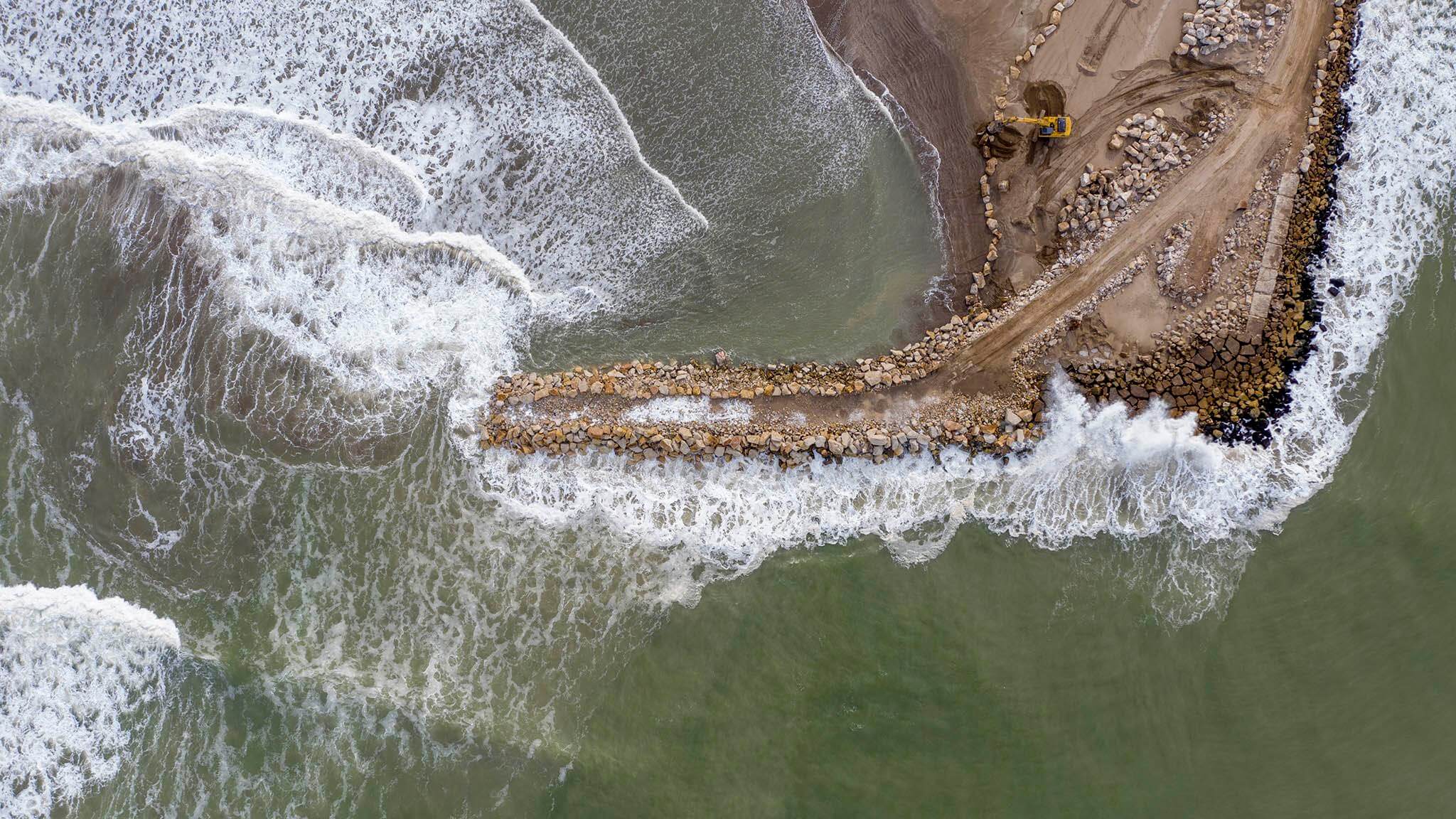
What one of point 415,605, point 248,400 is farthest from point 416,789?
point 248,400

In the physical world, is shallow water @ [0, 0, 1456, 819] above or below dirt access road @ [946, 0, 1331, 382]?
below

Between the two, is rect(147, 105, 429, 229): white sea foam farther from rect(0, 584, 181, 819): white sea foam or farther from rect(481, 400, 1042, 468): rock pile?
rect(0, 584, 181, 819): white sea foam

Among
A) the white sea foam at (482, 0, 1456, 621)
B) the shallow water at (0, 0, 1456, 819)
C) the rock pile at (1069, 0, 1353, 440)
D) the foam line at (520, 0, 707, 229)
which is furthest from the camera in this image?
the foam line at (520, 0, 707, 229)

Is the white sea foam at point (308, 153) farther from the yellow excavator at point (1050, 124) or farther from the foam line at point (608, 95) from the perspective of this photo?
the yellow excavator at point (1050, 124)

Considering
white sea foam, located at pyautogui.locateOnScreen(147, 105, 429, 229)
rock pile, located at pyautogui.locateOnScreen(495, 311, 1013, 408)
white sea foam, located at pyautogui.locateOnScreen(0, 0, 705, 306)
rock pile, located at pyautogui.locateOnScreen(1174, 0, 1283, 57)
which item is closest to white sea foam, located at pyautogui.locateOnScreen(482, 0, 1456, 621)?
rock pile, located at pyautogui.locateOnScreen(495, 311, 1013, 408)

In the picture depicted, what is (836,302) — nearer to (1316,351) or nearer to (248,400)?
(1316,351)

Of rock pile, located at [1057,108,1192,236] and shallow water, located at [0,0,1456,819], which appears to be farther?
rock pile, located at [1057,108,1192,236]

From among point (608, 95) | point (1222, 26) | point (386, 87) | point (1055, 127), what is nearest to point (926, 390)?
point (1055, 127)
